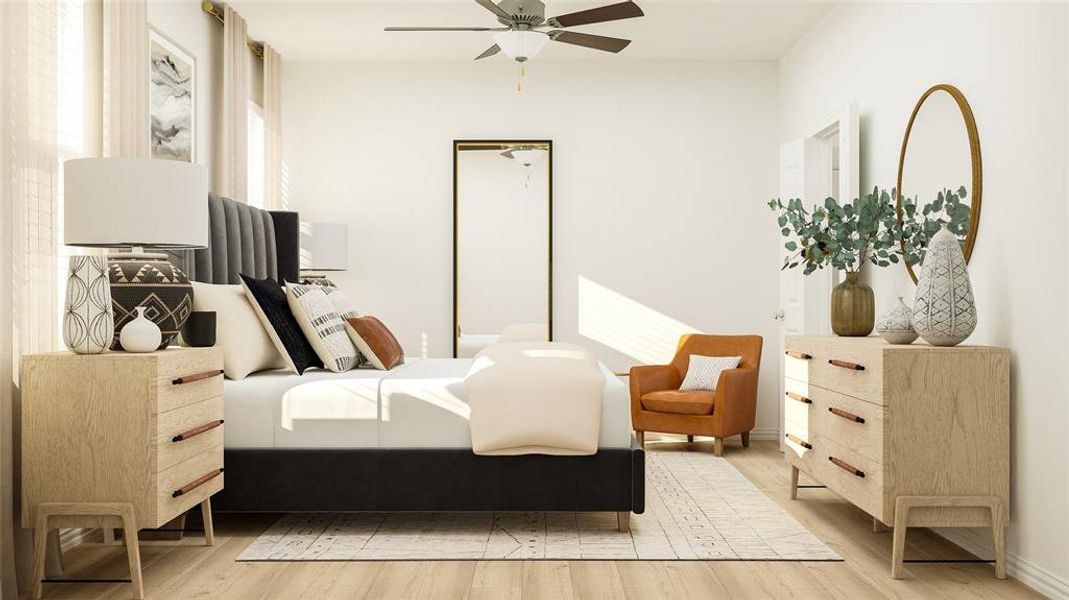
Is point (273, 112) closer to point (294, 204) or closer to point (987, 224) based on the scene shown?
point (294, 204)

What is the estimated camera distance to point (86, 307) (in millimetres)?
2756

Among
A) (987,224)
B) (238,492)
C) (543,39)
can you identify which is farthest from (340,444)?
(987,224)

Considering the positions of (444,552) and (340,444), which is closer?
(444,552)

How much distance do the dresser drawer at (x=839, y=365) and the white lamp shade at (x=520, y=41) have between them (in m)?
1.87

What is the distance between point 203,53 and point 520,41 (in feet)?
6.61

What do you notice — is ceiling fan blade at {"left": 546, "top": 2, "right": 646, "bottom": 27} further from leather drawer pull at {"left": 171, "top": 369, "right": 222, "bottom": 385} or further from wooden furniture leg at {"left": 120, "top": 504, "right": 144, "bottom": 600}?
wooden furniture leg at {"left": 120, "top": 504, "right": 144, "bottom": 600}

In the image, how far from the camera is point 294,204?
6.27m

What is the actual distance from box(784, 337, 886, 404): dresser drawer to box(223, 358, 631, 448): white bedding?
87cm

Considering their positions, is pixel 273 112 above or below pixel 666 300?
above

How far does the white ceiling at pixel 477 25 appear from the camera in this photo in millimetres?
5086

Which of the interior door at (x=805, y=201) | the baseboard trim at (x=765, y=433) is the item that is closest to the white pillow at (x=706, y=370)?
the interior door at (x=805, y=201)

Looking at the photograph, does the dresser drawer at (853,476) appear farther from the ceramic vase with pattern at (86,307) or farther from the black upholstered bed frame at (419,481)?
the ceramic vase with pattern at (86,307)

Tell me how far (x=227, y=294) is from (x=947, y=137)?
310cm

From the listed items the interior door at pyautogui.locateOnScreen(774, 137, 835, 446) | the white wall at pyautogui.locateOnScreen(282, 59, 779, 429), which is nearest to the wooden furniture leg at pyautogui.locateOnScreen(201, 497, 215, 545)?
the white wall at pyautogui.locateOnScreen(282, 59, 779, 429)
